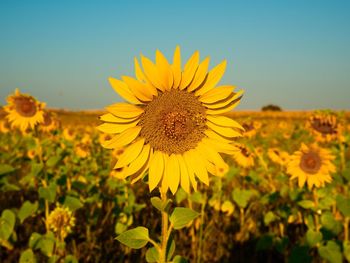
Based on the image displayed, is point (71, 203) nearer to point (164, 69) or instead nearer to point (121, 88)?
point (121, 88)

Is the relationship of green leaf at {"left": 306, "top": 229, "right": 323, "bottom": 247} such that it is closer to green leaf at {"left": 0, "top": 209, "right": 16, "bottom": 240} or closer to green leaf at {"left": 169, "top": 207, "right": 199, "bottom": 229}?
green leaf at {"left": 169, "top": 207, "right": 199, "bottom": 229}

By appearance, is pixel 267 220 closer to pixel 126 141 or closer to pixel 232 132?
pixel 232 132

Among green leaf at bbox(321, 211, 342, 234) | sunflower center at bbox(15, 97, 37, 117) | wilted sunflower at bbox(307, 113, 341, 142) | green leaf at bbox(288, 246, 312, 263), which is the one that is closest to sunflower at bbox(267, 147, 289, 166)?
wilted sunflower at bbox(307, 113, 341, 142)

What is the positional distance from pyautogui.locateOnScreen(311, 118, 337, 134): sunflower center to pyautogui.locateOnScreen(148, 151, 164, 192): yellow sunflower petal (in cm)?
379

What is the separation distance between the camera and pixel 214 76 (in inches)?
74.5

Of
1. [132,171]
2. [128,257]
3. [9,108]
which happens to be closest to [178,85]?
[132,171]

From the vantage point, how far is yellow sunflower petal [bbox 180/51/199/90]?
181 centimetres

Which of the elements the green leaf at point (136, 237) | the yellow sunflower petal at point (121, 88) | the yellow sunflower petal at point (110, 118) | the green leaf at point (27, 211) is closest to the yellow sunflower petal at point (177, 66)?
the yellow sunflower petal at point (121, 88)

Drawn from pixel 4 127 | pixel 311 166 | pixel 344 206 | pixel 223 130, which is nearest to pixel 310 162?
pixel 311 166

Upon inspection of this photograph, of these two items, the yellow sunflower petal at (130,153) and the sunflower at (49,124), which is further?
the sunflower at (49,124)

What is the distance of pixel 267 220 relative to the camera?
14.2ft

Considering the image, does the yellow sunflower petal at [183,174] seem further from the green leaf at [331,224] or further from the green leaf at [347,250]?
the green leaf at [347,250]

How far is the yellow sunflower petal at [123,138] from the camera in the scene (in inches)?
74.3

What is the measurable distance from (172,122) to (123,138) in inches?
12.7
